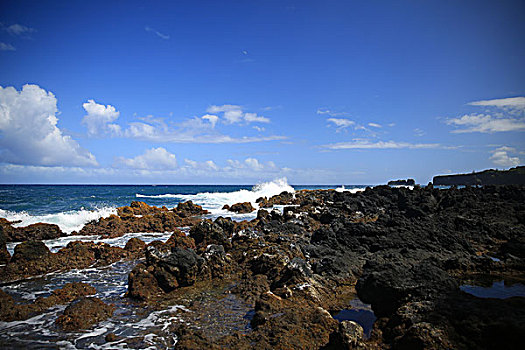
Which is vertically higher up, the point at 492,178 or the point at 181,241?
the point at 492,178

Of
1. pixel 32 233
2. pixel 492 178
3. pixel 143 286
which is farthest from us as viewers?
pixel 492 178

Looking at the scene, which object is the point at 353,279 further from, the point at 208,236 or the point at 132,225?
the point at 132,225

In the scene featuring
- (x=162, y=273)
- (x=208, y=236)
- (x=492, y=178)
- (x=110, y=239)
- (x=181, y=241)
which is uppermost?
(x=492, y=178)

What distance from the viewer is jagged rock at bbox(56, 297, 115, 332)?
597 cm

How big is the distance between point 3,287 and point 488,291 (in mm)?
13732

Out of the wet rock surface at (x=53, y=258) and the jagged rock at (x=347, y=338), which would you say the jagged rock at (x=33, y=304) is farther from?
the jagged rock at (x=347, y=338)

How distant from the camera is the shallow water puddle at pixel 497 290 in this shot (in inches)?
282

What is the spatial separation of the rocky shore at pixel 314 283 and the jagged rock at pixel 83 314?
23 millimetres

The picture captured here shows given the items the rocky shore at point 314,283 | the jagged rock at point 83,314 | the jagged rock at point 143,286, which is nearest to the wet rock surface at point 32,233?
the rocky shore at point 314,283

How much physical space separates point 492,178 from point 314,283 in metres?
97.4

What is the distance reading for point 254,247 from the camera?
11.0 m

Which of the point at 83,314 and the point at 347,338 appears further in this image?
the point at 83,314

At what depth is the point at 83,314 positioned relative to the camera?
20.4ft

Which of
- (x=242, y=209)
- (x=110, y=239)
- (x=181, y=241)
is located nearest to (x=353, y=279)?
(x=181, y=241)
